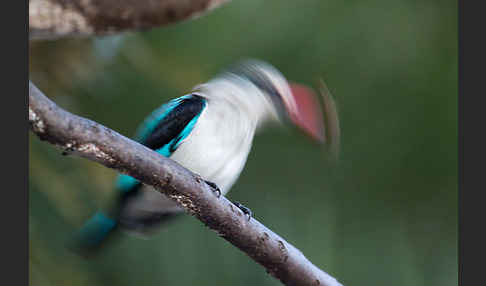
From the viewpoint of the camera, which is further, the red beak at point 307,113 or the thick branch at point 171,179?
the red beak at point 307,113

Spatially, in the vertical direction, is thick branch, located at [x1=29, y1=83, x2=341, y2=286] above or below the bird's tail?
above

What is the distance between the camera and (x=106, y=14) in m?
1.10

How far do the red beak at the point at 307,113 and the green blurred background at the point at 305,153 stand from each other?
0.19 m

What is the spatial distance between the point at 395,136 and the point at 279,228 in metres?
0.31

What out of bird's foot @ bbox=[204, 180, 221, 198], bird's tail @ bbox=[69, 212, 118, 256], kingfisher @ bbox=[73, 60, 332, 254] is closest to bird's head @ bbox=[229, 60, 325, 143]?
kingfisher @ bbox=[73, 60, 332, 254]

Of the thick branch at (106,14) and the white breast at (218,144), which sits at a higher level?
the thick branch at (106,14)

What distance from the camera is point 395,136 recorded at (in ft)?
4.07

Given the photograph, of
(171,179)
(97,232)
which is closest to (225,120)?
(171,179)

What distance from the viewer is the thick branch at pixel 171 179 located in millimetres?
616

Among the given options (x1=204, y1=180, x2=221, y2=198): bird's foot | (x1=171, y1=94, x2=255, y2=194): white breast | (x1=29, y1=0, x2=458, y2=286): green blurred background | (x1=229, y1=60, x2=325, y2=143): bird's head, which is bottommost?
(x1=29, y1=0, x2=458, y2=286): green blurred background

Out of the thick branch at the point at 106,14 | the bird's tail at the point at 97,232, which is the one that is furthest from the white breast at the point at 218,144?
the thick branch at the point at 106,14

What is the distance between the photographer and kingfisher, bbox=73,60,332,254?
81 cm

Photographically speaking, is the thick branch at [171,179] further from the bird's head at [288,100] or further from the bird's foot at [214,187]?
the bird's head at [288,100]

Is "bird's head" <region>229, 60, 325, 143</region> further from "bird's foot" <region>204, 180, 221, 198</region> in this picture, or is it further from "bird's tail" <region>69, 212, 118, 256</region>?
"bird's tail" <region>69, 212, 118, 256</region>
